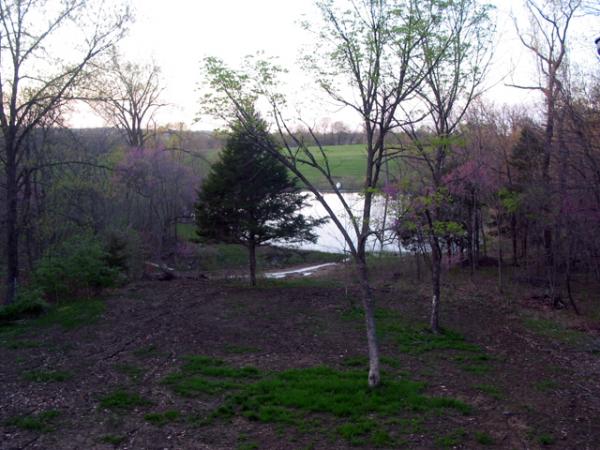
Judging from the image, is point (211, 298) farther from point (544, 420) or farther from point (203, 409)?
point (544, 420)

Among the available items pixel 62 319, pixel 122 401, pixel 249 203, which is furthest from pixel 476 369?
pixel 249 203

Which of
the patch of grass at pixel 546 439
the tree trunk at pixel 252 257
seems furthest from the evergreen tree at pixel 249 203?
the patch of grass at pixel 546 439

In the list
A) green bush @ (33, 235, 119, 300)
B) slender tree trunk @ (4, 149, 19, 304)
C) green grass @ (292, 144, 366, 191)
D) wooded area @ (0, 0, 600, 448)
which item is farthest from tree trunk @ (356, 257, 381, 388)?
green grass @ (292, 144, 366, 191)

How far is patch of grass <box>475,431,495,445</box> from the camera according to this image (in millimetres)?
6238

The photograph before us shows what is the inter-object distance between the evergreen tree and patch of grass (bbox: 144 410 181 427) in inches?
403

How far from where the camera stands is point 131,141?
3609 centimetres

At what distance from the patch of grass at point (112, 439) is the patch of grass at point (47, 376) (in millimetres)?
2367

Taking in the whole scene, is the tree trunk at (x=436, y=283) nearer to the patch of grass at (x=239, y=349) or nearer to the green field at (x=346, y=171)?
the patch of grass at (x=239, y=349)

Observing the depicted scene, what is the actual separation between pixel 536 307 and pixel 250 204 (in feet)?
27.7

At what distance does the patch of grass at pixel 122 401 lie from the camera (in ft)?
23.9

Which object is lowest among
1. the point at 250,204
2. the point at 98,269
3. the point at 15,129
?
the point at 98,269

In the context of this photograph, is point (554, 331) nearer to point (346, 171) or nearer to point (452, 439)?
point (452, 439)

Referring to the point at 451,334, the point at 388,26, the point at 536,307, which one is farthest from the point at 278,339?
the point at 536,307

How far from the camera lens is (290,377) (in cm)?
846
